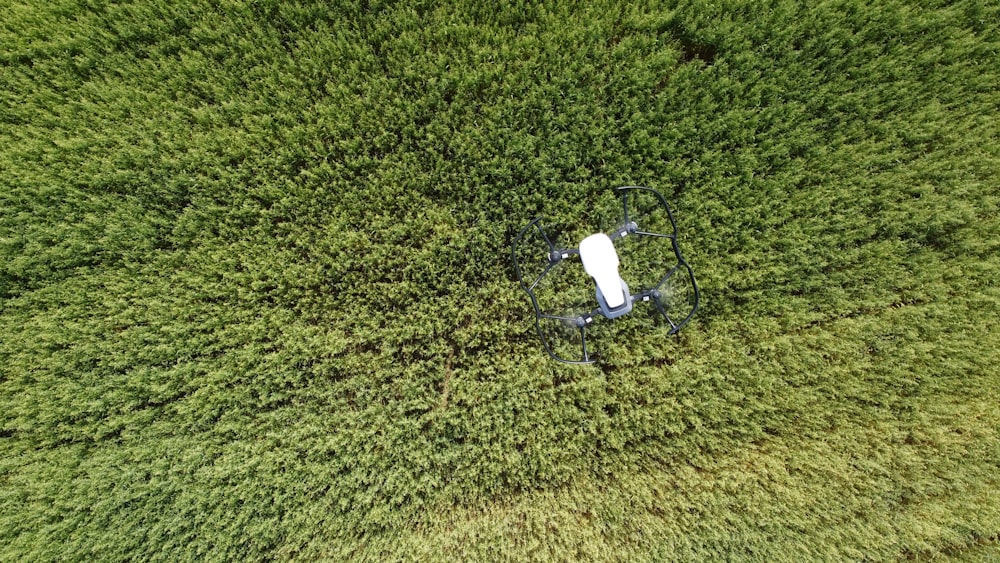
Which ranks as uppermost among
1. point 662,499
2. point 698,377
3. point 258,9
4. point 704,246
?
point 258,9

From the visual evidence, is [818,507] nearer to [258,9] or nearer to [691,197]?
[691,197]

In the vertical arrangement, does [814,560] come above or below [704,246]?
below

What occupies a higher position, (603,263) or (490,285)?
(490,285)

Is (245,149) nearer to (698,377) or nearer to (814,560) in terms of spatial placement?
(698,377)

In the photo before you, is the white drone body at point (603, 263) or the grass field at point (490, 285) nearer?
the white drone body at point (603, 263)

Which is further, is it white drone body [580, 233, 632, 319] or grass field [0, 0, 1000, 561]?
grass field [0, 0, 1000, 561]

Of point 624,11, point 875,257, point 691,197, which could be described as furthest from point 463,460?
point 624,11

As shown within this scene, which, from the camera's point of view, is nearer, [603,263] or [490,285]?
[603,263]
